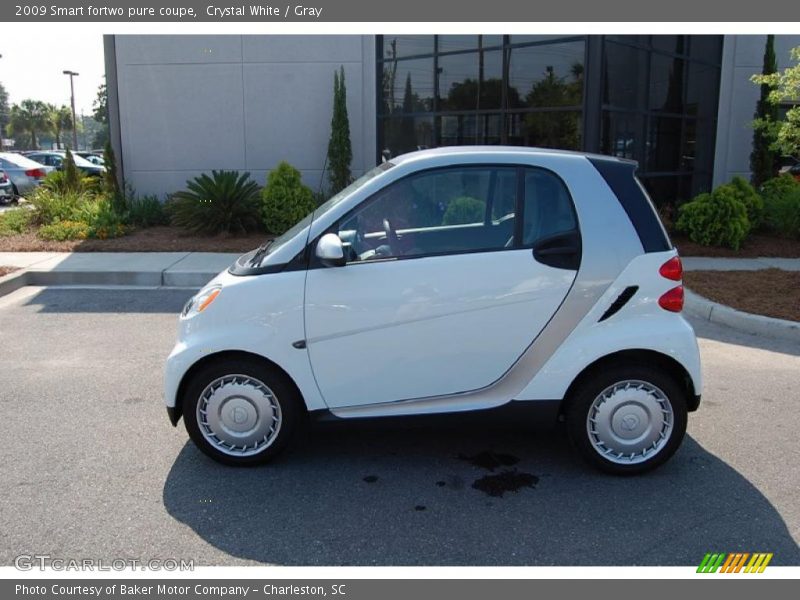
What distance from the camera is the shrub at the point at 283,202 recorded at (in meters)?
12.1

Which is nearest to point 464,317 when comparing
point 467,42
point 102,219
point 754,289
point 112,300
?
point 754,289

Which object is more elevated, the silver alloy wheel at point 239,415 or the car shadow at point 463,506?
the silver alloy wheel at point 239,415

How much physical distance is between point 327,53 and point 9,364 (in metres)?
9.34

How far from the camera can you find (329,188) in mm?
13758

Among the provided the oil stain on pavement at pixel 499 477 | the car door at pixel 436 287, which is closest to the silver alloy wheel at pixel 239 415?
the car door at pixel 436 287

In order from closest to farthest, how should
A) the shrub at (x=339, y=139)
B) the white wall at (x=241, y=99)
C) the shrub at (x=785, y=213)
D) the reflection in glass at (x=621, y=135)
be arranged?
→ the shrub at (x=785, y=213), the reflection in glass at (x=621, y=135), the shrub at (x=339, y=139), the white wall at (x=241, y=99)

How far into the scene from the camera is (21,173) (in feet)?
70.9

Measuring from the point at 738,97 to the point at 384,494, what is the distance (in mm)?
13430

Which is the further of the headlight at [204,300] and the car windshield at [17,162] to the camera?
A: the car windshield at [17,162]

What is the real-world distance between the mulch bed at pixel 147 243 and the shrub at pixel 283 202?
1.20ft

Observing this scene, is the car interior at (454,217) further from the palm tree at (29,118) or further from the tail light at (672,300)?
the palm tree at (29,118)

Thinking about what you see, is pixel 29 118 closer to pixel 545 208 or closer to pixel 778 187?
pixel 778 187

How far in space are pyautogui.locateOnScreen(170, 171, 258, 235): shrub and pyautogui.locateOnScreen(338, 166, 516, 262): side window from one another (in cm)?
867

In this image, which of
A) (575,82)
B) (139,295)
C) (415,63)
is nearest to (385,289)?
(139,295)
